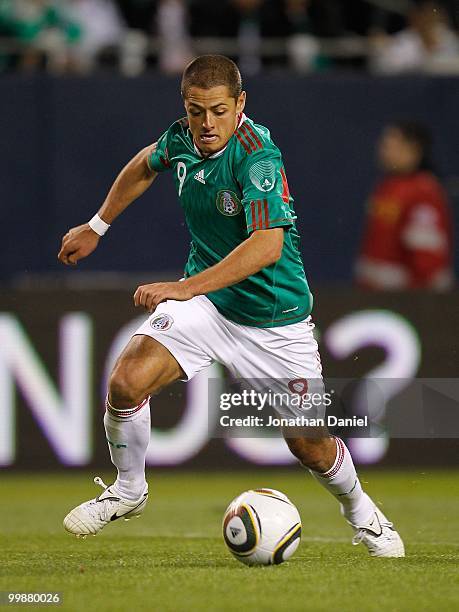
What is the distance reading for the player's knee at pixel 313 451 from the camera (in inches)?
248

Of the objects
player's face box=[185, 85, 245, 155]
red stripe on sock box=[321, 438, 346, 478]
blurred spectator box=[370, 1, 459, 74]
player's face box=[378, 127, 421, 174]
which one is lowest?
red stripe on sock box=[321, 438, 346, 478]

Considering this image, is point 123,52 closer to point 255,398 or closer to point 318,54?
point 318,54

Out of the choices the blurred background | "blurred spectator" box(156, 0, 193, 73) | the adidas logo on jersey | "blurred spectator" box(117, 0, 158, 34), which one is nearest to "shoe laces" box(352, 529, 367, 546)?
the adidas logo on jersey

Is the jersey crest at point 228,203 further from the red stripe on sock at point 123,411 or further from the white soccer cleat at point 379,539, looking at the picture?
the white soccer cleat at point 379,539

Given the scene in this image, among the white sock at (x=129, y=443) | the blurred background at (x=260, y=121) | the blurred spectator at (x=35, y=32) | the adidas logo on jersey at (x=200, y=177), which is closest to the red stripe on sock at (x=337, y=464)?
the white sock at (x=129, y=443)

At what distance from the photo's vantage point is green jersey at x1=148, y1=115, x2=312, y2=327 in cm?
604

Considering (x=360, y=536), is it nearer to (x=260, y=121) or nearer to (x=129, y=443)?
(x=129, y=443)

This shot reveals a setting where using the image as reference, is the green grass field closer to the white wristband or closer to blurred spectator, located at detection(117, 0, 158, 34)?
the white wristband

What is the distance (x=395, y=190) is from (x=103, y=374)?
286cm

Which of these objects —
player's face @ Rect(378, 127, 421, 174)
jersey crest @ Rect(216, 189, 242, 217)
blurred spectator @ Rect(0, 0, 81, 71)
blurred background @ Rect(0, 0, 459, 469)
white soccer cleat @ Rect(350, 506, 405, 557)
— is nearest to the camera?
jersey crest @ Rect(216, 189, 242, 217)

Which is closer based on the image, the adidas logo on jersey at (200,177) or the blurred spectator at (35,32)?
the adidas logo on jersey at (200,177)

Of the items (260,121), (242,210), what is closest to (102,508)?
(242,210)

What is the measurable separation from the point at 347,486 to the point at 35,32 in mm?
7117

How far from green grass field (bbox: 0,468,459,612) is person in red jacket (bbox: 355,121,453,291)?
1.75 metres
